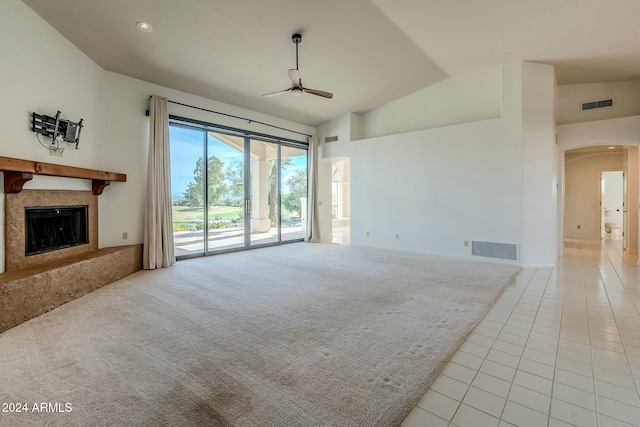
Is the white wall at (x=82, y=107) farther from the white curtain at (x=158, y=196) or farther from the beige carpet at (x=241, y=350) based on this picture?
the beige carpet at (x=241, y=350)

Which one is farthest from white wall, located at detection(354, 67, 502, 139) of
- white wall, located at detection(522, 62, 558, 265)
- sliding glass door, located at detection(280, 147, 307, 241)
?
sliding glass door, located at detection(280, 147, 307, 241)

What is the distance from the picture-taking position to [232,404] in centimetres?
169

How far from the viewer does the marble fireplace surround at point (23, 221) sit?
3.05 metres

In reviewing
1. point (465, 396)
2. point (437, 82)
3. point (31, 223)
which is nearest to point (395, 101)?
point (437, 82)

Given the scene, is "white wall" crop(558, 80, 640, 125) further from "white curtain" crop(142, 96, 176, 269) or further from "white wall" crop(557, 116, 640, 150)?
"white curtain" crop(142, 96, 176, 269)

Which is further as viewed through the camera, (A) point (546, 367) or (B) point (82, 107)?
(B) point (82, 107)

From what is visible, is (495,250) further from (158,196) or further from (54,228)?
(54,228)

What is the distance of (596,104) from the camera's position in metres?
5.79

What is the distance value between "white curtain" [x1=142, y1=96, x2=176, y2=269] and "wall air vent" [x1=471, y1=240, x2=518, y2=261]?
5921 mm

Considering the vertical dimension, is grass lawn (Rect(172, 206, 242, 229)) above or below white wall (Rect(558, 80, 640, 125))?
below

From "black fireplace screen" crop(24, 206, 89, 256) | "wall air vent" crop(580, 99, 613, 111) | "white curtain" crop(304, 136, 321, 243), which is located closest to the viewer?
"black fireplace screen" crop(24, 206, 89, 256)

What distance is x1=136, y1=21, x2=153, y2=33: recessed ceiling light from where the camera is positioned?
3.61 metres

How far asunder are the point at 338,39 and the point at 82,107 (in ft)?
13.0

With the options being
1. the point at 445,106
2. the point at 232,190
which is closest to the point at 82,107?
the point at 232,190
